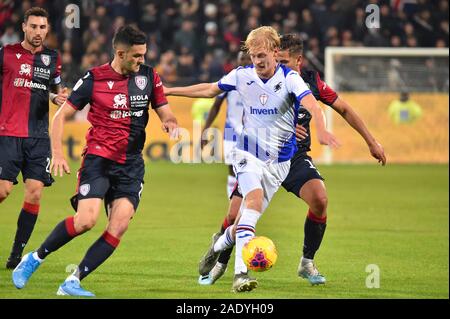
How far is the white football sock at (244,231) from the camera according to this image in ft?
26.4

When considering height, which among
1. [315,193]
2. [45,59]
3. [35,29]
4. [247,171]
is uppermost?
[35,29]

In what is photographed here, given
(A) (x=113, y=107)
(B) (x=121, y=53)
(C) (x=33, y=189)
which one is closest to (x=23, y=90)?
(C) (x=33, y=189)

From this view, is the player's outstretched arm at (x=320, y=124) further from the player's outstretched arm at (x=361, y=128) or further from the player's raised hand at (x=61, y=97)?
the player's raised hand at (x=61, y=97)

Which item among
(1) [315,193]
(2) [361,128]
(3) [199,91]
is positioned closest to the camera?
(3) [199,91]

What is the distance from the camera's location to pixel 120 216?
7883 mm

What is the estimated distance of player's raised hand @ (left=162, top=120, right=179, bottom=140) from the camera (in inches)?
307

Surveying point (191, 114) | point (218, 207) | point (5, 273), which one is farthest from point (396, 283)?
point (191, 114)

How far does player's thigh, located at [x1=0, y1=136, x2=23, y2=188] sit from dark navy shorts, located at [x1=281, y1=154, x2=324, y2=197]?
2.49 m

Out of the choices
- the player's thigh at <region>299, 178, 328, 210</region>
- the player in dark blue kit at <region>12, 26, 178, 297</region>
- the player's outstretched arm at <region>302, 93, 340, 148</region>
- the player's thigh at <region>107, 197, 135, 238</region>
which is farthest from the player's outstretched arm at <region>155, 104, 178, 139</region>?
the player's thigh at <region>299, 178, 328, 210</region>

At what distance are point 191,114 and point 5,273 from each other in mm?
14034

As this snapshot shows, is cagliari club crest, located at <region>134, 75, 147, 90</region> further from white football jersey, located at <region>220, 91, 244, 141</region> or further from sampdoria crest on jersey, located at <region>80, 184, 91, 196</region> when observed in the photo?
white football jersey, located at <region>220, 91, 244, 141</region>

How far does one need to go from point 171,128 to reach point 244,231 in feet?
3.33

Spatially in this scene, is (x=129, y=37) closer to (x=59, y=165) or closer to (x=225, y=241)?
(x=59, y=165)

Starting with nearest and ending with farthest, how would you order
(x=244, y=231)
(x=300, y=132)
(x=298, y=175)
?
(x=244, y=231)
(x=298, y=175)
(x=300, y=132)
